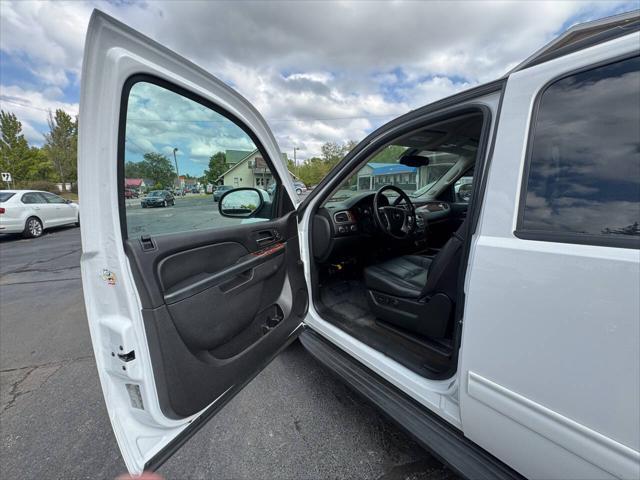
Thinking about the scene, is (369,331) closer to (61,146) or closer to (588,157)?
(588,157)

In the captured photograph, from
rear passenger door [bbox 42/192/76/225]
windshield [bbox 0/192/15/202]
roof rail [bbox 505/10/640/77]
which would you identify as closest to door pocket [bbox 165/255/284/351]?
roof rail [bbox 505/10/640/77]

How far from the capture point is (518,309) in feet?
2.88

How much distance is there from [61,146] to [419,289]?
1459 inches

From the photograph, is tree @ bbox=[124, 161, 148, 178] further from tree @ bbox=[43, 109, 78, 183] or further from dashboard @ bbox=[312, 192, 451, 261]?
tree @ bbox=[43, 109, 78, 183]

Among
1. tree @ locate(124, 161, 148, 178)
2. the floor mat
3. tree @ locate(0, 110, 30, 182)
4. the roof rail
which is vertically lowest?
the floor mat

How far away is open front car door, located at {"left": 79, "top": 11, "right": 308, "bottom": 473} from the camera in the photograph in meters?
0.98

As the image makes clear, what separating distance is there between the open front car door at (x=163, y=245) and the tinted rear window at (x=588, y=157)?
52.7 inches

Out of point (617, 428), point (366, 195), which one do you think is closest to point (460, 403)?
point (617, 428)

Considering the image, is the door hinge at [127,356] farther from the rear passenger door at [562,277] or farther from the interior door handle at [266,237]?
the rear passenger door at [562,277]

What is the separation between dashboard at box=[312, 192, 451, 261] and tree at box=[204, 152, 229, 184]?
32.3 inches

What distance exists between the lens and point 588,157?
0.84m

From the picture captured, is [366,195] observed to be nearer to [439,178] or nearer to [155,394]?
[439,178]

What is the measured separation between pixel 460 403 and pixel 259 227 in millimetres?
1321

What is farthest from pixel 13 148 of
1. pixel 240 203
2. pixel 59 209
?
pixel 240 203
